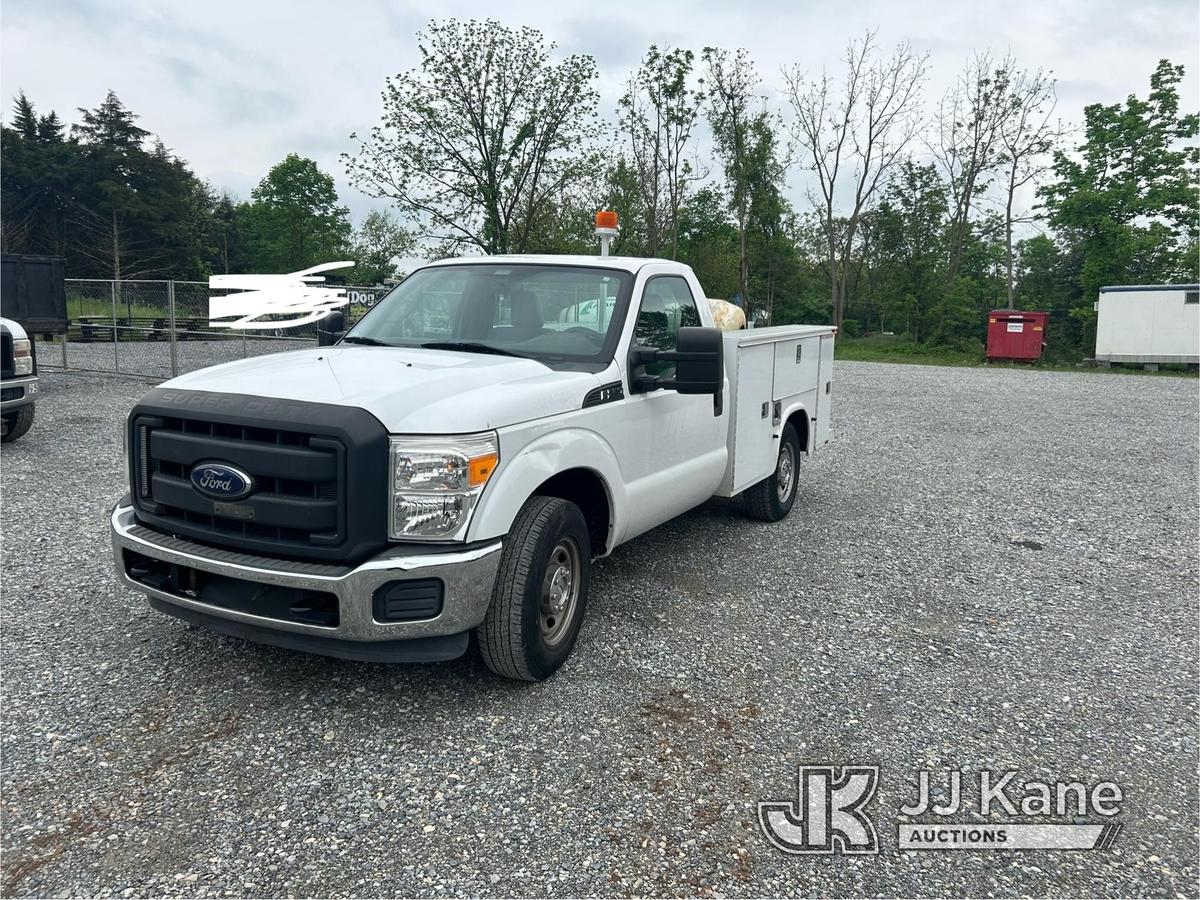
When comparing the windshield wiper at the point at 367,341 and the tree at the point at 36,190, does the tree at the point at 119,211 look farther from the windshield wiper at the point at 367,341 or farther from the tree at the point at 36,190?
the windshield wiper at the point at 367,341

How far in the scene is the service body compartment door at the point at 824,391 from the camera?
7.49 m

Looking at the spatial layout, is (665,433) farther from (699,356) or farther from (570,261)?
(570,261)

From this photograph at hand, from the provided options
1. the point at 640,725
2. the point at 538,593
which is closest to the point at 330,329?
the point at 538,593

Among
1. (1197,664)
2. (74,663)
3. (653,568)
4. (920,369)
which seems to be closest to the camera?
(74,663)

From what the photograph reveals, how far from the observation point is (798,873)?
2.88 meters

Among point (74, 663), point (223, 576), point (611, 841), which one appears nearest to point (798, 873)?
point (611, 841)

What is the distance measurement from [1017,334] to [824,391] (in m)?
20.6

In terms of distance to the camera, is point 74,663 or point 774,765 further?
point 74,663

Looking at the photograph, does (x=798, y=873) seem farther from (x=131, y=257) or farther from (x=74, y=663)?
(x=131, y=257)

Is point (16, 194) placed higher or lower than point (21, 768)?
higher

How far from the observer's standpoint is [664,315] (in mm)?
5297

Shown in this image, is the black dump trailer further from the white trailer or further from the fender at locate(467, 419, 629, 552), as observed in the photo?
the white trailer

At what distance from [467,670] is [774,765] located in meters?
1.52

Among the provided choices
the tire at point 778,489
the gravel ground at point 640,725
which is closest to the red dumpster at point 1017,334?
the gravel ground at point 640,725
